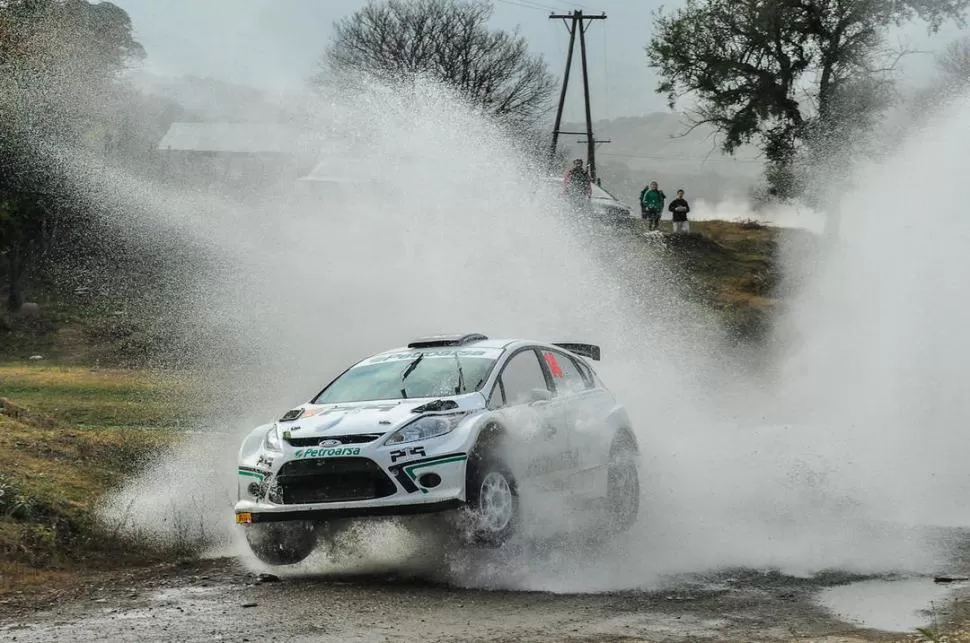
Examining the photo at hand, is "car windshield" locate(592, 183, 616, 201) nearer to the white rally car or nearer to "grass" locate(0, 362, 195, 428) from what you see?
"grass" locate(0, 362, 195, 428)

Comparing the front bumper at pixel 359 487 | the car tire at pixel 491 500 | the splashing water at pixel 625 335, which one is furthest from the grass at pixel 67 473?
the car tire at pixel 491 500

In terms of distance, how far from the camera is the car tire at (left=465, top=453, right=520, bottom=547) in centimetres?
911

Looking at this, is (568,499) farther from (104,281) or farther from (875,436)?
(104,281)

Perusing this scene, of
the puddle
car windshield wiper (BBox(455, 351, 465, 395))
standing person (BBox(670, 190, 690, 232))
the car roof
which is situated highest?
standing person (BBox(670, 190, 690, 232))

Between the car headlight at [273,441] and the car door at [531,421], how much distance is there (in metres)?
1.61

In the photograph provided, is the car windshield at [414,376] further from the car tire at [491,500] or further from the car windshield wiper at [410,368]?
the car tire at [491,500]

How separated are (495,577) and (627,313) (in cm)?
1873

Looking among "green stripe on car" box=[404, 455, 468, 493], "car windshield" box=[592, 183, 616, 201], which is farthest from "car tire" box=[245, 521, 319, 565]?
"car windshield" box=[592, 183, 616, 201]

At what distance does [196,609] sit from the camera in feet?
27.5

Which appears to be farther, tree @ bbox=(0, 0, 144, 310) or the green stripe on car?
tree @ bbox=(0, 0, 144, 310)

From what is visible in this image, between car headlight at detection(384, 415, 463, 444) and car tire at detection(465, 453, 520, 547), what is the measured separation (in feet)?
1.04

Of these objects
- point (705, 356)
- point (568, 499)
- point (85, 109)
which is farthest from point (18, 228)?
point (568, 499)

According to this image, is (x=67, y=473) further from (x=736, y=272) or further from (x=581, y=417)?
(x=736, y=272)

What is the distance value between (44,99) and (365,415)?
717 inches
